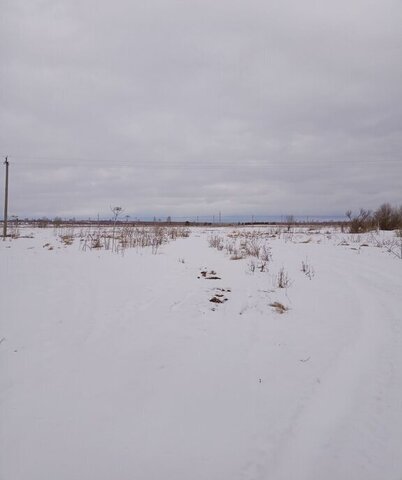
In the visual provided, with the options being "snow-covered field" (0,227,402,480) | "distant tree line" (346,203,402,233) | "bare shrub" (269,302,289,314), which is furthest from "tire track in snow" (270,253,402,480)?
"distant tree line" (346,203,402,233)

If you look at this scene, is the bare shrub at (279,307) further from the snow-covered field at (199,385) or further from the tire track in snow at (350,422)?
the tire track in snow at (350,422)

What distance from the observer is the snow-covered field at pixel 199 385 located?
1.63m

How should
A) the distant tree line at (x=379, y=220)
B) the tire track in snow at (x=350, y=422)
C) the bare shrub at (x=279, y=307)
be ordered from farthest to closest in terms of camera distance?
1. the distant tree line at (x=379, y=220)
2. the bare shrub at (x=279, y=307)
3. the tire track in snow at (x=350, y=422)

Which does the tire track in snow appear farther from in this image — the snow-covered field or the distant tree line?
the distant tree line

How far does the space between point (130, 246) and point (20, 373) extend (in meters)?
8.74

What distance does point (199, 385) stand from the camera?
2326 mm

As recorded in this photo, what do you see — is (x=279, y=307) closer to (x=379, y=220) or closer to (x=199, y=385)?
(x=199, y=385)

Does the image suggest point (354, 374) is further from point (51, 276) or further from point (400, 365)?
point (51, 276)

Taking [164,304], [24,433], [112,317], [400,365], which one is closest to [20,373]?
[24,433]

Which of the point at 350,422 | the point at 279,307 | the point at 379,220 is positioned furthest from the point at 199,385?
the point at 379,220

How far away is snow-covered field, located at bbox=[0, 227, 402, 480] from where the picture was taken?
5.34 feet

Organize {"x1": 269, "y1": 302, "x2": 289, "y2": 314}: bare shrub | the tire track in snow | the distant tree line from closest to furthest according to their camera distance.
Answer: the tire track in snow → {"x1": 269, "y1": 302, "x2": 289, "y2": 314}: bare shrub → the distant tree line

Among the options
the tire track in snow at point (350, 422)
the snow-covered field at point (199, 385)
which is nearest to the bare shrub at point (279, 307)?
the snow-covered field at point (199, 385)

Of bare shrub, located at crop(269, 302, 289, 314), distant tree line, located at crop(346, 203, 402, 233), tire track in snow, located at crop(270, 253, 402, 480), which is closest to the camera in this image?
tire track in snow, located at crop(270, 253, 402, 480)
